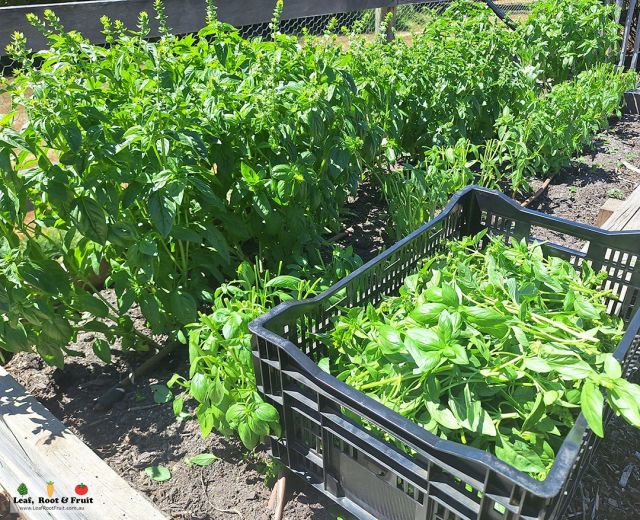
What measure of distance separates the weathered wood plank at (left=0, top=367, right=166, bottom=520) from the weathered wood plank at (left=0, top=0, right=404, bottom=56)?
7.39 ft

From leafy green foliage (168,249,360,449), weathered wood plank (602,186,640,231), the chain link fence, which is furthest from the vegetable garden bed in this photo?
weathered wood plank (602,186,640,231)

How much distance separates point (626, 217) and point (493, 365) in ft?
7.60

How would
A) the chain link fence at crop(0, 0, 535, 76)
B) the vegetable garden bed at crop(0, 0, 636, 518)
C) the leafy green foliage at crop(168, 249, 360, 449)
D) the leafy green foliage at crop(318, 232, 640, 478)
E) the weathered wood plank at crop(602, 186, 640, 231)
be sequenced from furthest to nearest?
the chain link fence at crop(0, 0, 535, 76) < the weathered wood plank at crop(602, 186, 640, 231) < the vegetable garden bed at crop(0, 0, 636, 518) < the leafy green foliage at crop(168, 249, 360, 449) < the leafy green foliage at crop(318, 232, 640, 478)

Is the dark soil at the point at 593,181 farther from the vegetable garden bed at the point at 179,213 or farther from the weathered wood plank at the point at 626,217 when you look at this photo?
the vegetable garden bed at the point at 179,213

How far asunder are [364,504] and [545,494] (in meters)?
0.62

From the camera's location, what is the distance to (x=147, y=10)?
3.85 metres

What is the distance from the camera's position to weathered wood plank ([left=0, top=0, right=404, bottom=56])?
3113 mm

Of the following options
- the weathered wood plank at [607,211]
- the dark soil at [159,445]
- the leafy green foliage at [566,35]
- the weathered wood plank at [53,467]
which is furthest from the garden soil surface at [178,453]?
the leafy green foliage at [566,35]

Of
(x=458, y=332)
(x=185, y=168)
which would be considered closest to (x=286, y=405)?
(x=458, y=332)

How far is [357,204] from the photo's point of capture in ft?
12.5

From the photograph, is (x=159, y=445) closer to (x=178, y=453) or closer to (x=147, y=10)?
(x=178, y=453)

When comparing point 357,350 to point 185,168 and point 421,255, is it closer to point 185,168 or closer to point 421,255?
point 421,255

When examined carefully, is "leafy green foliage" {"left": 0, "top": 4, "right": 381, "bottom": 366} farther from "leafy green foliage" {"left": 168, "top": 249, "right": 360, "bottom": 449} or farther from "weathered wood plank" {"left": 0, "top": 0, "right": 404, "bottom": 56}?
"weathered wood plank" {"left": 0, "top": 0, "right": 404, "bottom": 56}

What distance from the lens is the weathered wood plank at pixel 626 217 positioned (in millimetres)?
3074
